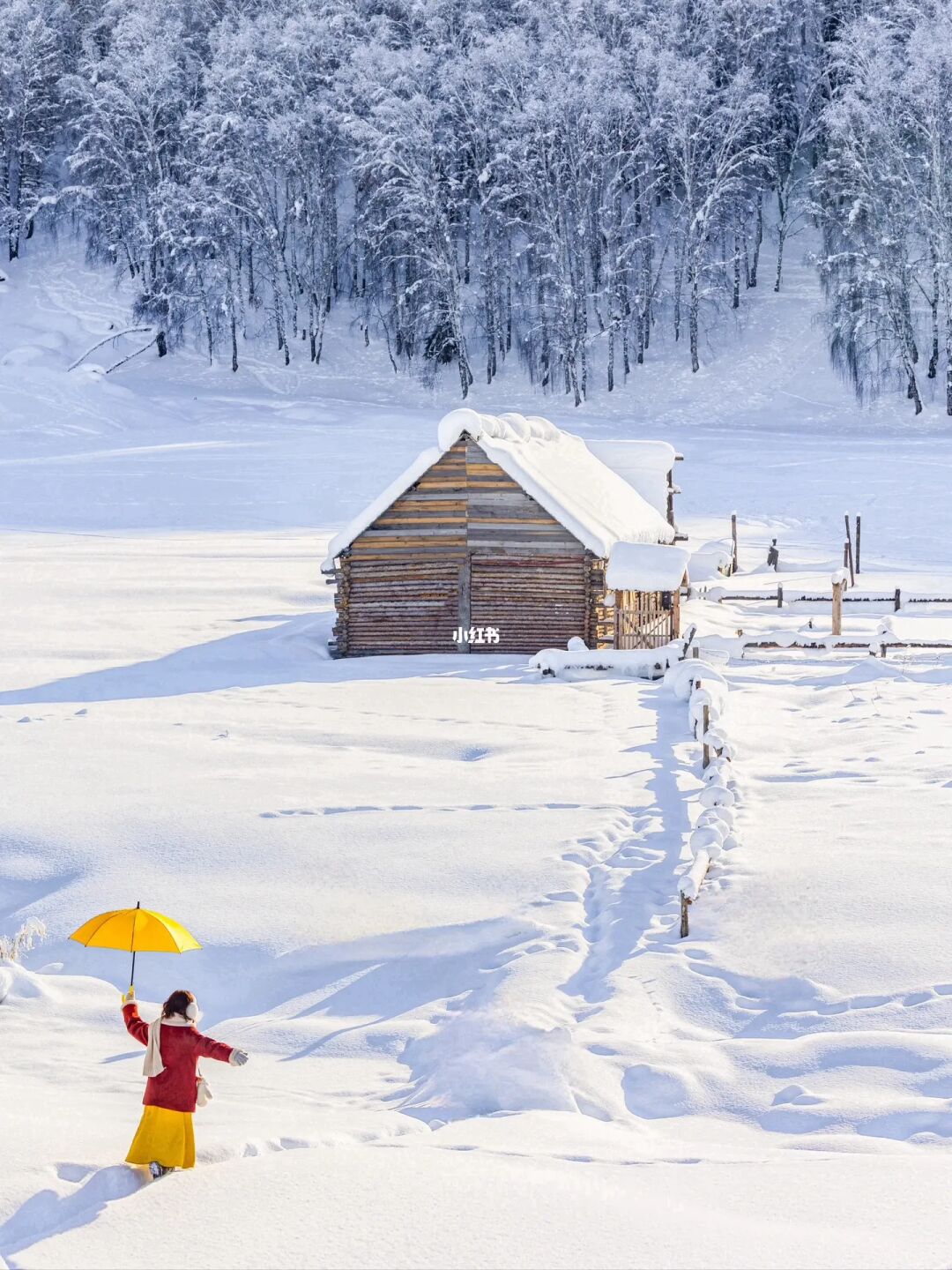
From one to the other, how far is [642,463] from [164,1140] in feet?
82.6

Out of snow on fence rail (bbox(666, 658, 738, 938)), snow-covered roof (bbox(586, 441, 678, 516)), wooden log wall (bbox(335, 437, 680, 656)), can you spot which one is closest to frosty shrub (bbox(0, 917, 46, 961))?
snow on fence rail (bbox(666, 658, 738, 938))

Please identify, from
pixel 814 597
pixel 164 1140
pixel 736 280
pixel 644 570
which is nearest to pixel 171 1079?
pixel 164 1140

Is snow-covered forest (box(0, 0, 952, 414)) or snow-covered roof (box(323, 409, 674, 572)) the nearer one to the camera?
snow-covered roof (box(323, 409, 674, 572))

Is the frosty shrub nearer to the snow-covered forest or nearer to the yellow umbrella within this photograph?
the yellow umbrella

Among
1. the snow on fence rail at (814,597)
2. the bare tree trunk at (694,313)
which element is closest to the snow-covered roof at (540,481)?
the snow on fence rail at (814,597)

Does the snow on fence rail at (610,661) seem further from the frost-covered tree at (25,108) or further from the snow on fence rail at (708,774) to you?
the frost-covered tree at (25,108)

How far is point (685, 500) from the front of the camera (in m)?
36.9

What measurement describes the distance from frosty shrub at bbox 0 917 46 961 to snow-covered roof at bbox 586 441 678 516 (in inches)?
858

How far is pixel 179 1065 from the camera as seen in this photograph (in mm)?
5582

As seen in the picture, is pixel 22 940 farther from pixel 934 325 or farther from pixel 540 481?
pixel 934 325

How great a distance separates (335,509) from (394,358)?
17.3 metres

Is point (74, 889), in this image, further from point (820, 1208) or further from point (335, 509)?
point (335, 509)

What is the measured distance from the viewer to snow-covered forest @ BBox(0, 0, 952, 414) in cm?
4638

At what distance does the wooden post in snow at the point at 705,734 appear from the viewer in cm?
1268
